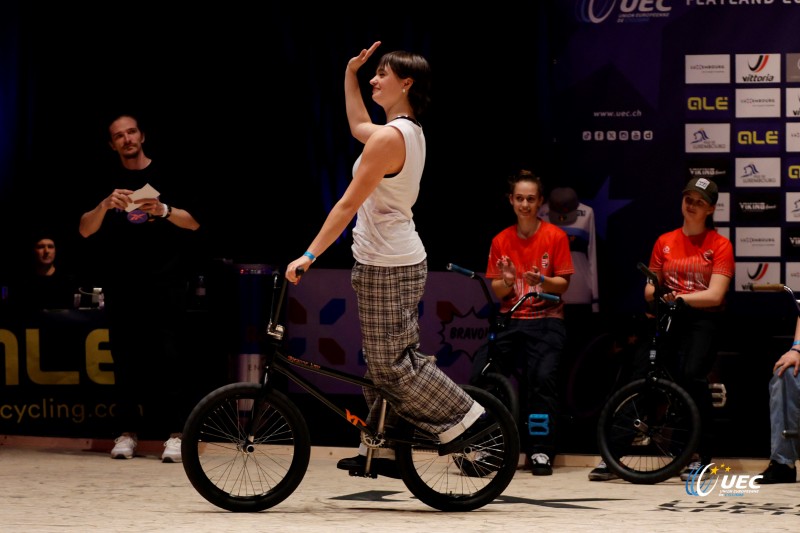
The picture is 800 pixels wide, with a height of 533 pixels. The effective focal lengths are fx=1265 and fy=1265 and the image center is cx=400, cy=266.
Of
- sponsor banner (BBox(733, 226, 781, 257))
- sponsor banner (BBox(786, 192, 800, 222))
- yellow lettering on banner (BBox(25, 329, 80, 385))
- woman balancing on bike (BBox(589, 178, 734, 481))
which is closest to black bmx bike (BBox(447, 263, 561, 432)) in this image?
woman balancing on bike (BBox(589, 178, 734, 481))

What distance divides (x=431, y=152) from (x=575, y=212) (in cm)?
112

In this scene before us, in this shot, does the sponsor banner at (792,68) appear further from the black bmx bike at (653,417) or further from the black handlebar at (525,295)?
the black handlebar at (525,295)

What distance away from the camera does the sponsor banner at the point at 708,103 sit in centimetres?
748

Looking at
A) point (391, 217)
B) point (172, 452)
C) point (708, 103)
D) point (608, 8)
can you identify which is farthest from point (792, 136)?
point (172, 452)

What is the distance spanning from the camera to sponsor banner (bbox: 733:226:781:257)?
750 cm

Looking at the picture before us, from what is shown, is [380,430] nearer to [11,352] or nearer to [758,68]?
[11,352]

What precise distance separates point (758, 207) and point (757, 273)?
0.39 metres

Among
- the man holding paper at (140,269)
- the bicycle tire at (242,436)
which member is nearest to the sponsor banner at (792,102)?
the man holding paper at (140,269)

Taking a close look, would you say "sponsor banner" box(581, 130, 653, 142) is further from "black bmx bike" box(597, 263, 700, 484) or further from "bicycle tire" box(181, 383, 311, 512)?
"bicycle tire" box(181, 383, 311, 512)

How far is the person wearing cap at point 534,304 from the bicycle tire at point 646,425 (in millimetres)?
433

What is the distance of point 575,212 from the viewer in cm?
767

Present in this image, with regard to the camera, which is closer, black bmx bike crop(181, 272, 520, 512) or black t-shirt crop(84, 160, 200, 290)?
black bmx bike crop(181, 272, 520, 512)

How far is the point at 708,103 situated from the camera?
7.51 meters

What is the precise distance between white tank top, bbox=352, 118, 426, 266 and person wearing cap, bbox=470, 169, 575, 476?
5.83 feet
